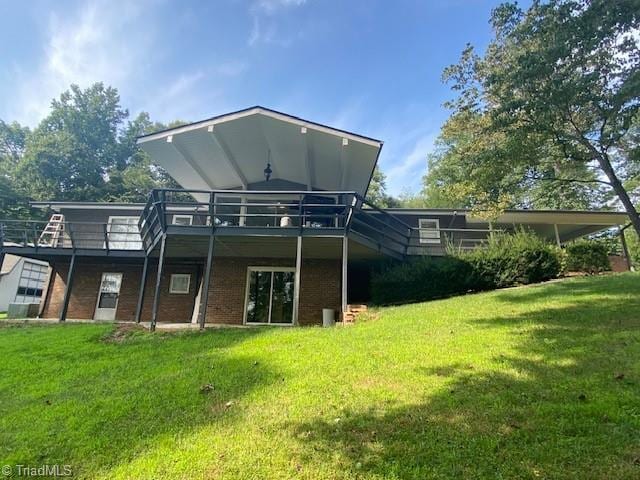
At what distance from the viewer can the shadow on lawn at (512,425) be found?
293 cm

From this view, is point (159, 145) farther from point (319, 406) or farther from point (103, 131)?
point (103, 131)

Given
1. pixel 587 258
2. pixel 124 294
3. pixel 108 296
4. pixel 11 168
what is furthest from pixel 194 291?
pixel 11 168

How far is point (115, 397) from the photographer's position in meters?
5.05

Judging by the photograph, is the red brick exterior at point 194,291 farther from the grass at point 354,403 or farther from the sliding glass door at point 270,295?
the grass at point 354,403

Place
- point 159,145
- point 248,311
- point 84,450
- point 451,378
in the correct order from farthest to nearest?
point 248,311
point 159,145
point 451,378
point 84,450

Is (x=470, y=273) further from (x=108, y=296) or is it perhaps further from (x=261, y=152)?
(x=108, y=296)

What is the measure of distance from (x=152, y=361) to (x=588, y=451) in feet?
21.3

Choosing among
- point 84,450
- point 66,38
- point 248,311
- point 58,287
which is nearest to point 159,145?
point 66,38

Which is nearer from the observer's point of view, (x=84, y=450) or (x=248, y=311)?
(x=84, y=450)

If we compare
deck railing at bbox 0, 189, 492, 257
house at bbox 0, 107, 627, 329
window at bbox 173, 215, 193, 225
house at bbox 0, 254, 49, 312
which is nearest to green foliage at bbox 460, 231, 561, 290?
deck railing at bbox 0, 189, 492, 257

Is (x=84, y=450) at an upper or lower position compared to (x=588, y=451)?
lower

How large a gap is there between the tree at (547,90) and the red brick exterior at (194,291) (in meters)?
6.15

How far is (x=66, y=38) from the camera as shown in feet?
36.4

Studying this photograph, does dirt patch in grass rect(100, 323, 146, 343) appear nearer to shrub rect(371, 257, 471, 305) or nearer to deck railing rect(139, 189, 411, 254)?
deck railing rect(139, 189, 411, 254)
